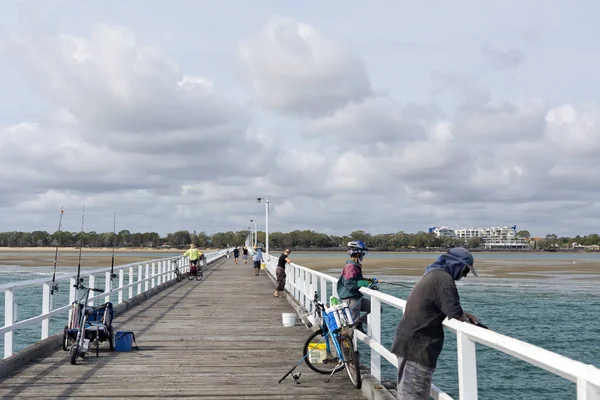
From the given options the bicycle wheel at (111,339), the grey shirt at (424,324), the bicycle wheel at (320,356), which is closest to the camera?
the grey shirt at (424,324)

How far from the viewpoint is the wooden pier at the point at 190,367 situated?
22.6ft

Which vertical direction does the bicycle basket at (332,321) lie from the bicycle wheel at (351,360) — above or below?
above

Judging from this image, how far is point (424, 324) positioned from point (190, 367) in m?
4.59

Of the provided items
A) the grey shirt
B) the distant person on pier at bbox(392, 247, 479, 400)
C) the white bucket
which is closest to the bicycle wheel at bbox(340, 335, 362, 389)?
the distant person on pier at bbox(392, 247, 479, 400)

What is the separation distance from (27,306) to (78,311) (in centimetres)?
2477

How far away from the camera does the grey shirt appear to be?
14.6ft

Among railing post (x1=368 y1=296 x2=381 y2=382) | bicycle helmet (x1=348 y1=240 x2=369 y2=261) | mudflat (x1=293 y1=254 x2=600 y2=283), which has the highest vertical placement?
bicycle helmet (x1=348 y1=240 x2=369 y2=261)

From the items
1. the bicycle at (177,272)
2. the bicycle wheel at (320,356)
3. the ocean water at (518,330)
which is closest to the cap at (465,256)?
the bicycle wheel at (320,356)

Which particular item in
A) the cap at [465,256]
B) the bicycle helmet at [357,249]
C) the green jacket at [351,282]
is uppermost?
the bicycle helmet at [357,249]

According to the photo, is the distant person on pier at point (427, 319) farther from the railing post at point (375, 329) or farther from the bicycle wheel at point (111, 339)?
the bicycle wheel at point (111, 339)

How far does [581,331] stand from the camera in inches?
936

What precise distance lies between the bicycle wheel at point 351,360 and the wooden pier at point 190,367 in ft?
0.43

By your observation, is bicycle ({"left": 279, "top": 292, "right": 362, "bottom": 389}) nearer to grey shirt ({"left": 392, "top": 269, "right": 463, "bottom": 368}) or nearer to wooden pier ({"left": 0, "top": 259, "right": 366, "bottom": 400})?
wooden pier ({"left": 0, "top": 259, "right": 366, "bottom": 400})

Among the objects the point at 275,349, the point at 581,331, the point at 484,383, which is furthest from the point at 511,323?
the point at 275,349
